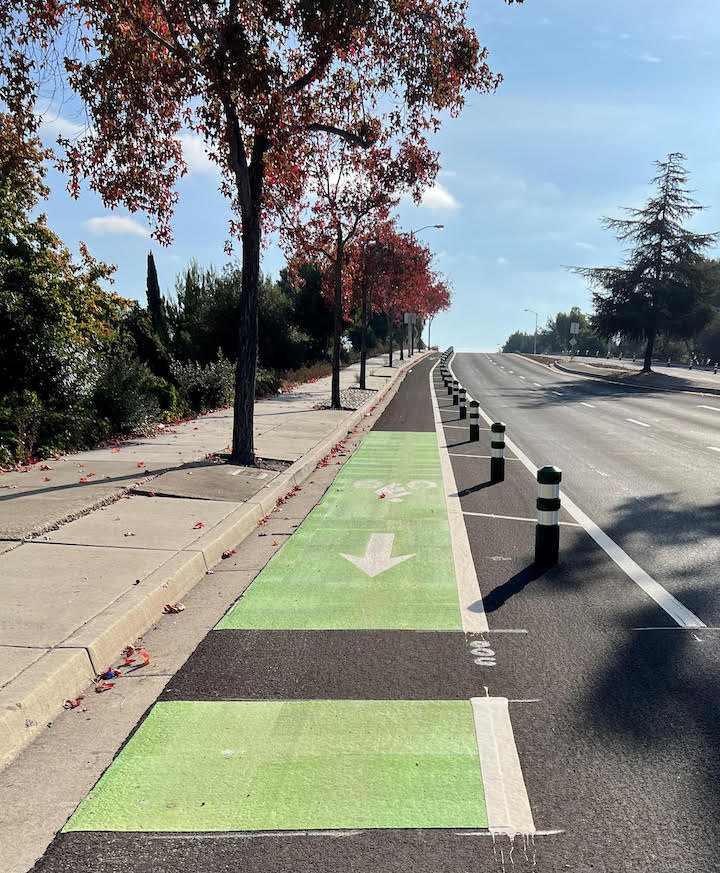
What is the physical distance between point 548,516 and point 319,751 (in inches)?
140

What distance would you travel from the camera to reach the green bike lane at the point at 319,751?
2.78 metres

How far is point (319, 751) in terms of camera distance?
3441 millimetres

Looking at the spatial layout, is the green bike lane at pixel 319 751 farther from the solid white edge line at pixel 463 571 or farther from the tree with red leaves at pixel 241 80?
the tree with red leaves at pixel 241 80

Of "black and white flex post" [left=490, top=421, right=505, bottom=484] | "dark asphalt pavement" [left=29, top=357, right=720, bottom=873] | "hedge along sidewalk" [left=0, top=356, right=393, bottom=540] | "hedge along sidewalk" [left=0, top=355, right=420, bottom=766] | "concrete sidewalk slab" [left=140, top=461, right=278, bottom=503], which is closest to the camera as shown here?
"dark asphalt pavement" [left=29, top=357, right=720, bottom=873]

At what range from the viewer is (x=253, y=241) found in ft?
35.4

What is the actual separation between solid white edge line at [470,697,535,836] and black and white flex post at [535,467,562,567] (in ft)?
8.63

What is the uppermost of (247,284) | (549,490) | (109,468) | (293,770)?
(247,284)

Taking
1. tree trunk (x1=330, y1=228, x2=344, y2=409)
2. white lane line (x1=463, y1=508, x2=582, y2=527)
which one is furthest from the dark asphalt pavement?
tree trunk (x1=330, y1=228, x2=344, y2=409)

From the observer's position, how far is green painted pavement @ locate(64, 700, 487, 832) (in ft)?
9.67

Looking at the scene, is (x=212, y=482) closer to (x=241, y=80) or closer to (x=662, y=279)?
(x=241, y=80)

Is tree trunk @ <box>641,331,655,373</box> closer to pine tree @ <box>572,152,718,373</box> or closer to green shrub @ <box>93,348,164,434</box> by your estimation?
pine tree @ <box>572,152,718,373</box>

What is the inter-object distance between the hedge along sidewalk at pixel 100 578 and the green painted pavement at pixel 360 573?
58 centimetres

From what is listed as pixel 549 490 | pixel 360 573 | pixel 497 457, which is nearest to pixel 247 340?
pixel 497 457

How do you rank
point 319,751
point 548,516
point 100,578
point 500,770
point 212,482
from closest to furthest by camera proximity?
point 500,770 → point 319,751 → point 100,578 → point 548,516 → point 212,482
